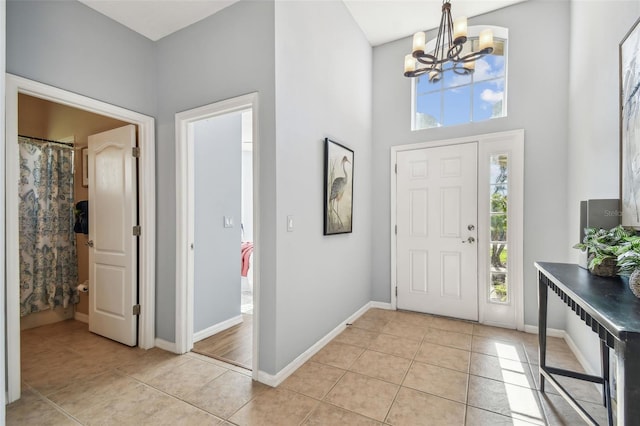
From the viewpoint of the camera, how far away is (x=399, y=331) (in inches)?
123

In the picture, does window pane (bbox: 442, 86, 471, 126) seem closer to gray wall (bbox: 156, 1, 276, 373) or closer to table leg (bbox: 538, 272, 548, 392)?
table leg (bbox: 538, 272, 548, 392)

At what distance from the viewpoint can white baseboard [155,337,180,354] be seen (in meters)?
2.69

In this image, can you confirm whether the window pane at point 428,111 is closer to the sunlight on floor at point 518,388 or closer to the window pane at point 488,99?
the window pane at point 488,99

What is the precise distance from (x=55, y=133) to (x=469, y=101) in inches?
201

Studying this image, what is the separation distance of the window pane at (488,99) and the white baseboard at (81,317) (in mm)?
5191

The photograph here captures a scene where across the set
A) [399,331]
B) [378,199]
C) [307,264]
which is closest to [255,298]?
[307,264]

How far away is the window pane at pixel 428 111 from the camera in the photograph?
12.0 feet

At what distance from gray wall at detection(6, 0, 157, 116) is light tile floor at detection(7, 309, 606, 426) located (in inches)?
89.2

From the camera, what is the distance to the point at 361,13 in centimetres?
331

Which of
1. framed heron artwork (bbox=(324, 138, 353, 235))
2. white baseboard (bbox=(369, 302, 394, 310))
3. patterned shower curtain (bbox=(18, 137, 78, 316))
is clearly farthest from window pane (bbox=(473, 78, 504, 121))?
patterned shower curtain (bbox=(18, 137, 78, 316))

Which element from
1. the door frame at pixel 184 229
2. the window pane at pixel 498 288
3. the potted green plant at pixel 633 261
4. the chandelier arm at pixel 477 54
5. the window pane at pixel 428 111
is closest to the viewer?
the potted green plant at pixel 633 261

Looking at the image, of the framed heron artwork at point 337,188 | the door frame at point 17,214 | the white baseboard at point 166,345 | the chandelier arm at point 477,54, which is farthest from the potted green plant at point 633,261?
the door frame at point 17,214

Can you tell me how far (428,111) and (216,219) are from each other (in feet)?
9.61

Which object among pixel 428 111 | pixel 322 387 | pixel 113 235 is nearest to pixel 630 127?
pixel 428 111
